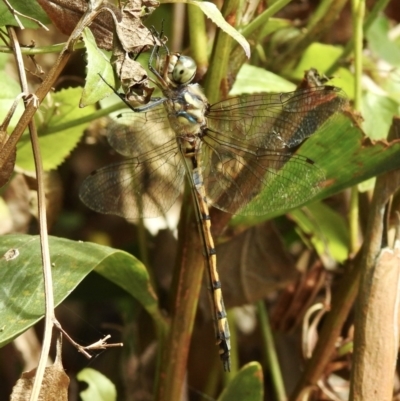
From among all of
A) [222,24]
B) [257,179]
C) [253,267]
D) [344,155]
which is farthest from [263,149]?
[222,24]

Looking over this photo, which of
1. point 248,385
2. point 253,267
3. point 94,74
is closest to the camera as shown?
point 94,74

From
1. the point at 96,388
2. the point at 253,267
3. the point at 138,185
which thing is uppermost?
the point at 138,185

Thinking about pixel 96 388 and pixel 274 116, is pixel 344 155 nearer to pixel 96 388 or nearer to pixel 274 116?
pixel 274 116

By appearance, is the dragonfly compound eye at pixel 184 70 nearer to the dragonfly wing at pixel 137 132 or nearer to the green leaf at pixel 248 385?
the dragonfly wing at pixel 137 132

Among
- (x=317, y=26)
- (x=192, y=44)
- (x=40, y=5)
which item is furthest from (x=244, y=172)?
(x=40, y=5)

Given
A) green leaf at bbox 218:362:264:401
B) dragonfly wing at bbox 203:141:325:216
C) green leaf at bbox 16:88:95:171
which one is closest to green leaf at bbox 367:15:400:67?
dragonfly wing at bbox 203:141:325:216

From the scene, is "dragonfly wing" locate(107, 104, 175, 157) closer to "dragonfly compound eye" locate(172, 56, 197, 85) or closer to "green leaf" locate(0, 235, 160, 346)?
"dragonfly compound eye" locate(172, 56, 197, 85)

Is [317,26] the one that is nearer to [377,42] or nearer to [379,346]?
[377,42]
